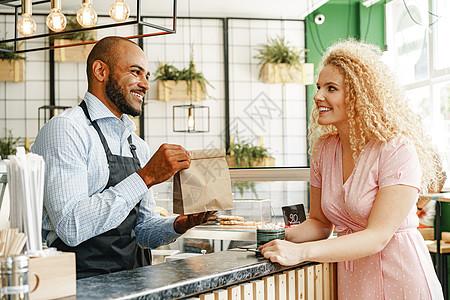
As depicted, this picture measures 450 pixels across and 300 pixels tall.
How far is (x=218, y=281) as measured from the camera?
1606 millimetres

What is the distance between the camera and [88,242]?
1949 millimetres

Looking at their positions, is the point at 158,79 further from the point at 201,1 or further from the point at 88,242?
the point at 88,242

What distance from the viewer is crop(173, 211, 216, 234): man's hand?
2.03 meters

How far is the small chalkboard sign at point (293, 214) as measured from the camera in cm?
256

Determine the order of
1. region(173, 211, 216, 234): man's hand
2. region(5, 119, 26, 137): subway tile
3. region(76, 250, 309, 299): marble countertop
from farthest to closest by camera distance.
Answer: region(5, 119, 26, 137): subway tile → region(173, 211, 216, 234): man's hand → region(76, 250, 309, 299): marble countertop

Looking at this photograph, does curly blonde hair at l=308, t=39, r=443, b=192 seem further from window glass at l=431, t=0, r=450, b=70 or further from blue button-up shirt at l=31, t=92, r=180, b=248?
window glass at l=431, t=0, r=450, b=70

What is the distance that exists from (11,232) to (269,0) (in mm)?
5736

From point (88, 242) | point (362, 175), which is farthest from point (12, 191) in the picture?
point (362, 175)

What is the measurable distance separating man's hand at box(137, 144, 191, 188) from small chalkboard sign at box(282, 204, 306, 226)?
0.87m

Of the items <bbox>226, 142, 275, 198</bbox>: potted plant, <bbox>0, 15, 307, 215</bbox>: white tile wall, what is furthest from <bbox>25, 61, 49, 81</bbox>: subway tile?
<bbox>226, 142, 275, 198</bbox>: potted plant

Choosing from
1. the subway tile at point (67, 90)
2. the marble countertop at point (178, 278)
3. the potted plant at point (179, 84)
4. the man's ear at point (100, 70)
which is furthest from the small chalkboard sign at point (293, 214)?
the subway tile at point (67, 90)

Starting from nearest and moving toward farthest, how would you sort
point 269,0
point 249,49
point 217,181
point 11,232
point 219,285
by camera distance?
point 11,232 → point 219,285 → point 217,181 → point 269,0 → point 249,49

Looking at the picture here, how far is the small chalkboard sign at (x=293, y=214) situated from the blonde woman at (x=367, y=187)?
410 millimetres

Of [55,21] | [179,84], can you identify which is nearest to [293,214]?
[55,21]
